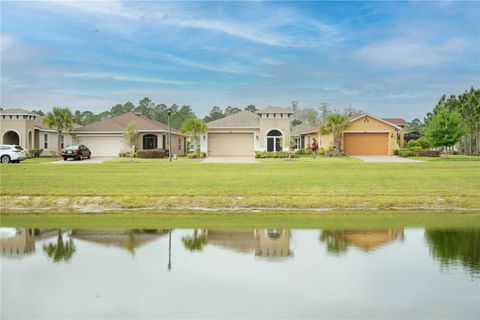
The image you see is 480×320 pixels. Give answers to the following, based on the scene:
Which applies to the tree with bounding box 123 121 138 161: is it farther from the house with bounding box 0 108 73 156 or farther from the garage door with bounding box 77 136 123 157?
the house with bounding box 0 108 73 156

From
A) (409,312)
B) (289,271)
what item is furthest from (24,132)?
(409,312)

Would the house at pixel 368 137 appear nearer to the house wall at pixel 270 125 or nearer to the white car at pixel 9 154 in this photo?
the house wall at pixel 270 125

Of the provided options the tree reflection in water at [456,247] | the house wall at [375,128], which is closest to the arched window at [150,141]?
the house wall at [375,128]

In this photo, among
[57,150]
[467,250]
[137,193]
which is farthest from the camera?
[57,150]

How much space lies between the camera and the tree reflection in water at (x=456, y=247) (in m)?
11.3

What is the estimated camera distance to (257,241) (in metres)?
14.2

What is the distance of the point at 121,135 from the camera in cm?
5053

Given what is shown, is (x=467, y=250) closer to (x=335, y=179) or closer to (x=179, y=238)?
(x=179, y=238)

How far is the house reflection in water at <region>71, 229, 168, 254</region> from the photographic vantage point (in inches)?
546

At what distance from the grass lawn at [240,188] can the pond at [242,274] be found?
555 cm

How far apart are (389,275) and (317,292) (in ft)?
6.54

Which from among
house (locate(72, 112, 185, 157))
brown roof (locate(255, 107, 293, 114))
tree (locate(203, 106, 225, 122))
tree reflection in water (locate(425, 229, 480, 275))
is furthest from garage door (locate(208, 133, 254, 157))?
tree (locate(203, 106, 225, 122))

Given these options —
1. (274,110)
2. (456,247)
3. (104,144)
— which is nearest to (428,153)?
(274,110)

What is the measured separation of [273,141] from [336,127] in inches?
259
